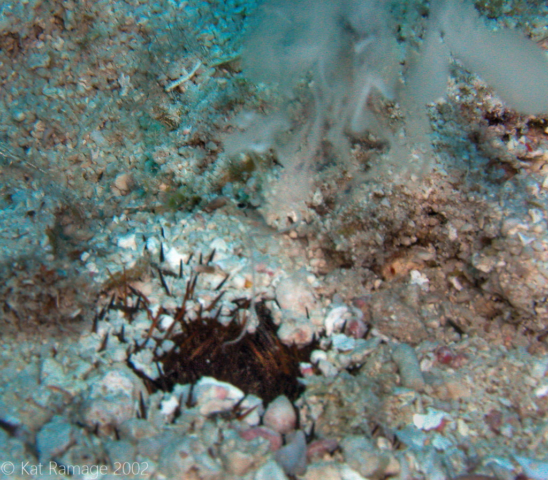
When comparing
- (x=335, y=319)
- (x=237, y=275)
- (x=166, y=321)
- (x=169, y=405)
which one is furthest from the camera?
(x=237, y=275)

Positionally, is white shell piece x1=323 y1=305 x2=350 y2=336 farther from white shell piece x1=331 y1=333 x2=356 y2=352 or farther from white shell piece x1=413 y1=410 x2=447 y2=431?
white shell piece x1=413 y1=410 x2=447 y2=431

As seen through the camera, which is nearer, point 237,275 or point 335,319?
point 335,319

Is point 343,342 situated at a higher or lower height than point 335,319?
lower

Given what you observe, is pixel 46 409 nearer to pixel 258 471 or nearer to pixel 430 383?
pixel 258 471

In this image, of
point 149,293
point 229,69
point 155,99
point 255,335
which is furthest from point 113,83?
point 255,335

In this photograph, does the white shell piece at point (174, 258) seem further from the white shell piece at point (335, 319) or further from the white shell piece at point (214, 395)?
the white shell piece at point (335, 319)

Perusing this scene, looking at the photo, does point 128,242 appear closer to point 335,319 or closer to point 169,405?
point 169,405

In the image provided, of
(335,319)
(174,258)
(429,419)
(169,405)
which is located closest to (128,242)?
(174,258)

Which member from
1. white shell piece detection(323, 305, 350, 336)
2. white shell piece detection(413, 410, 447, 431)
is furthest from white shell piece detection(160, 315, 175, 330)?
white shell piece detection(413, 410, 447, 431)
